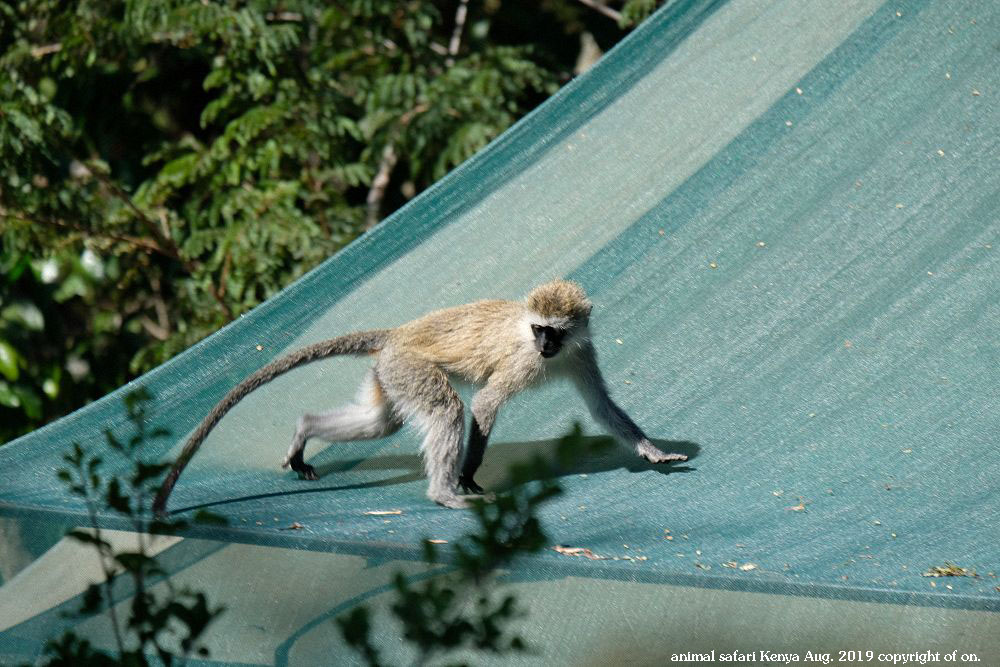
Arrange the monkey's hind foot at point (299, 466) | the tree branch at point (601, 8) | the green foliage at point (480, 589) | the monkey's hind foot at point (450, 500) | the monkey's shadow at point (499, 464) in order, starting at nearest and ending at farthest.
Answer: the green foliage at point (480, 589) < the monkey's hind foot at point (450, 500) < the monkey's shadow at point (499, 464) < the monkey's hind foot at point (299, 466) < the tree branch at point (601, 8)

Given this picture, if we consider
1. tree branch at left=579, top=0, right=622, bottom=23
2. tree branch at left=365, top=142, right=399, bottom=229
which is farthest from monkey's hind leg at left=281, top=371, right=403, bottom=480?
tree branch at left=579, top=0, right=622, bottom=23

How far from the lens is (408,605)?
122cm

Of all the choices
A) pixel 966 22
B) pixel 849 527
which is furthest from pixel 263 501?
pixel 966 22

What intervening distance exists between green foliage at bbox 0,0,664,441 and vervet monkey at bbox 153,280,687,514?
204 centimetres

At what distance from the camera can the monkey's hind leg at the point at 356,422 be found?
3.18 meters

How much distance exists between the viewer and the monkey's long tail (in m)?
2.71

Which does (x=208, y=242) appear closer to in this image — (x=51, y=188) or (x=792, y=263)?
(x=51, y=188)

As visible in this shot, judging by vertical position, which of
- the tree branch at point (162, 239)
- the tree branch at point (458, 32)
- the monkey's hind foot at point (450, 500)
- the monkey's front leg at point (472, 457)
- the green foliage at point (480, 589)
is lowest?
the green foliage at point (480, 589)

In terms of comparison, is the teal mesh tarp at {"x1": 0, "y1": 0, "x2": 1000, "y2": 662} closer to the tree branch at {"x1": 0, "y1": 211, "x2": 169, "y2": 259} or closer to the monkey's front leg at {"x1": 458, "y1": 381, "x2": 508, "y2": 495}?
the monkey's front leg at {"x1": 458, "y1": 381, "x2": 508, "y2": 495}

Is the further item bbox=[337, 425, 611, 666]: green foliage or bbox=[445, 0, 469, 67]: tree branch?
bbox=[445, 0, 469, 67]: tree branch

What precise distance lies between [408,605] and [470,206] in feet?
8.53

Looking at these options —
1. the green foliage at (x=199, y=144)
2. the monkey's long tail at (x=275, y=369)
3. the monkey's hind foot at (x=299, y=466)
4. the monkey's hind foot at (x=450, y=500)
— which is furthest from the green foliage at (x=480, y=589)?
the green foliage at (x=199, y=144)

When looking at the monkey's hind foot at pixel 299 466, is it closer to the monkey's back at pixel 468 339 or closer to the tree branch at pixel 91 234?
the monkey's back at pixel 468 339

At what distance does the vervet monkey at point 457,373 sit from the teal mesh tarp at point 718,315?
0.36 feet
